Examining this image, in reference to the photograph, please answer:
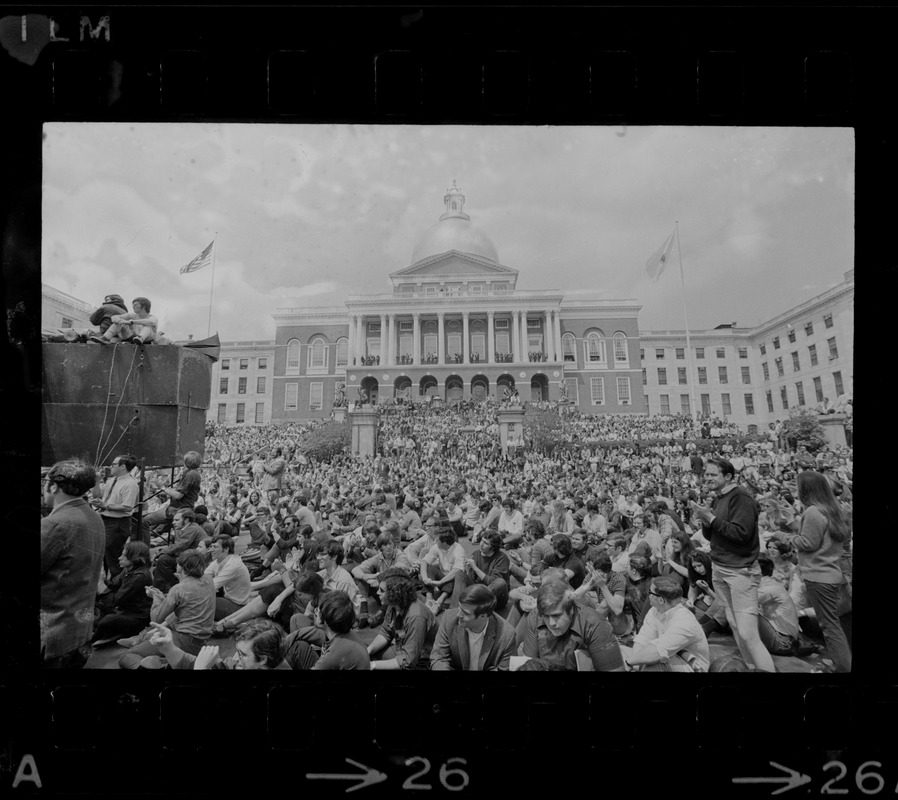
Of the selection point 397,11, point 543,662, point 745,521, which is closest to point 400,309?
point 397,11

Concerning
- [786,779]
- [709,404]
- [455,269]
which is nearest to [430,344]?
[455,269]

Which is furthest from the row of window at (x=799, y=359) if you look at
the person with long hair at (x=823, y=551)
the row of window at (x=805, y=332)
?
the person with long hair at (x=823, y=551)

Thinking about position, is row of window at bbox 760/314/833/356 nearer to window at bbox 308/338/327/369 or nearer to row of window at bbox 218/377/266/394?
window at bbox 308/338/327/369

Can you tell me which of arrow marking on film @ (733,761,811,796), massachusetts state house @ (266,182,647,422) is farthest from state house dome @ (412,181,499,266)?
arrow marking on film @ (733,761,811,796)

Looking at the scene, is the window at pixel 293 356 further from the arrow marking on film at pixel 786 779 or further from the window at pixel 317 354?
the arrow marking on film at pixel 786 779

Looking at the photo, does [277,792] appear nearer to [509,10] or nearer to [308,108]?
[308,108]
